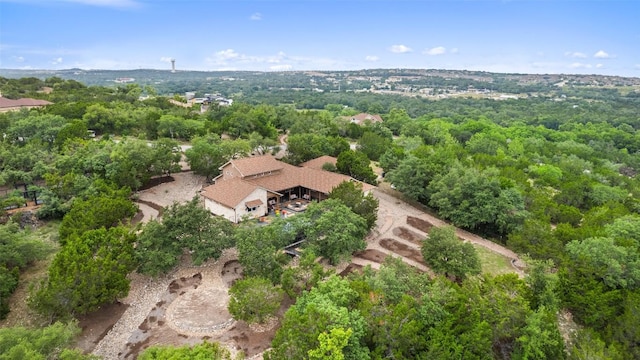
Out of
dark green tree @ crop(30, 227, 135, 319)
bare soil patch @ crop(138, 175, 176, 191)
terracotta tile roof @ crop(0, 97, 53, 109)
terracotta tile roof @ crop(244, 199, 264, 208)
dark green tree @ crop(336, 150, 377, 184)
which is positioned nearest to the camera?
dark green tree @ crop(30, 227, 135, 319)

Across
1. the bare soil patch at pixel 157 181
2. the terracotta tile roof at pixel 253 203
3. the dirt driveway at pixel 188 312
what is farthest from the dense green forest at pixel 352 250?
the terracotta tile roof at pixel 253 203

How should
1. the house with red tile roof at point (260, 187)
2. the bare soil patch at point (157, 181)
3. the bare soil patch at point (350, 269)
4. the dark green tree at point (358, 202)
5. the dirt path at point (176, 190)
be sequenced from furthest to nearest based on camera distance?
the bare soil patch at point (157, 181) < the dirt path at point (176, 190) < the house with red tile roof at point (260, 187) < the dark green tree at point (358, 202) < the bare soil patch at point (350, 269)

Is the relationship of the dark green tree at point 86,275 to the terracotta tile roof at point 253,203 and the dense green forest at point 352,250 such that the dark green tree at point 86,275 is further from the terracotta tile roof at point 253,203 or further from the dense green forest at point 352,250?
the terracotta tile roof at point 253,203

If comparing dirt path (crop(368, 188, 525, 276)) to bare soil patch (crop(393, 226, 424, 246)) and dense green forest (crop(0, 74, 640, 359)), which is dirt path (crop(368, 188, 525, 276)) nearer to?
bare soil patch (crop(393, 226, 424, 246))

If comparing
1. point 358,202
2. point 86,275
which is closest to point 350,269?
point 358,202

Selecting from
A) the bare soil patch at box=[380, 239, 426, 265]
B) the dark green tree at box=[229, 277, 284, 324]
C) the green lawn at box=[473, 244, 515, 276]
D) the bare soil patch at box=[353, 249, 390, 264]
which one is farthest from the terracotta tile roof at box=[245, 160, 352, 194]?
the dark green tree at box=[229, 277, 284, 324]

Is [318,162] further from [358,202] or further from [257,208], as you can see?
[358,202]
